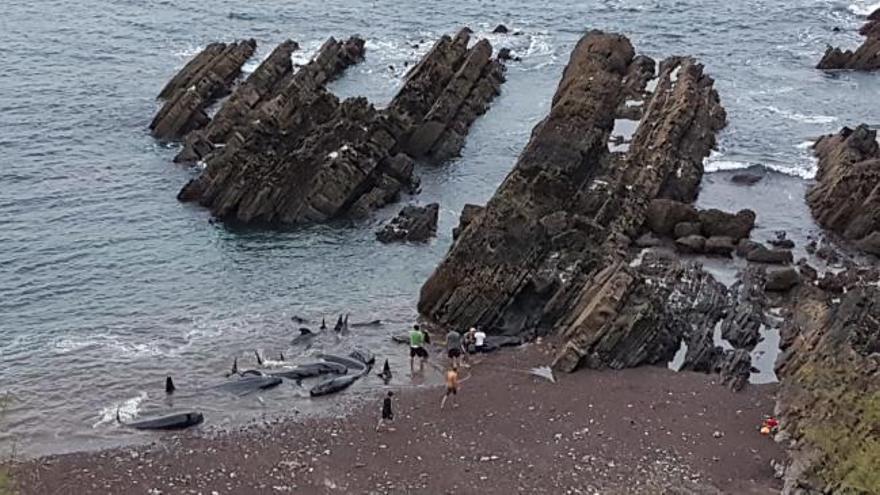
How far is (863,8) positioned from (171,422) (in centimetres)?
10089

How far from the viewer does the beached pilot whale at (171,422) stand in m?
48.1

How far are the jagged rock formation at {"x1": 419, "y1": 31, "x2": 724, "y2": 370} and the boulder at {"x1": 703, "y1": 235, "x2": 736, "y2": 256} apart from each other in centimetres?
418

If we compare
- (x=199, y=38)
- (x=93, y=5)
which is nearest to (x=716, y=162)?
(x=199, y=38)

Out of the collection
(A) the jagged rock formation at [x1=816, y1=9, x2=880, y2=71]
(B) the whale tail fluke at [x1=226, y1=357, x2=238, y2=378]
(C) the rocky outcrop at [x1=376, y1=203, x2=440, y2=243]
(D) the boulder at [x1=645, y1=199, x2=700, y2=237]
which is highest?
(A) the jagged rock formation at [x1=816, y1=9, x2=880, y2=71]

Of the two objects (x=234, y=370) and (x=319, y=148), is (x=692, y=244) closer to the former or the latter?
(x=319, y=148)

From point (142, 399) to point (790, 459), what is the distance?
27.4 metres

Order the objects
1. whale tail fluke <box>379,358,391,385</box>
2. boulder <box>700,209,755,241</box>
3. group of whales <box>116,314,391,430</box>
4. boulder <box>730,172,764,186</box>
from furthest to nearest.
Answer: boulder <box>730,172,764,186</box>, boulder <box>700,209,755,241</box>, whale tail fluke <box>379,358,391,385</box>, group of whales <box>116,314,391,430</box>

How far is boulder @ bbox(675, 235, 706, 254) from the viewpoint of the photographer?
64.3 meters

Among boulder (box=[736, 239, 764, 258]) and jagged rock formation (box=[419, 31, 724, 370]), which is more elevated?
jagged rock formation (box=[419, 31, 724, 370])

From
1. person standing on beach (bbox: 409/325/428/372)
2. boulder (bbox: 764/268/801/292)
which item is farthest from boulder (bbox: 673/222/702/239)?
person standing on beach (bbox: 409/325/428/372)

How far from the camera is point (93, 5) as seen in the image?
122250 millimetres

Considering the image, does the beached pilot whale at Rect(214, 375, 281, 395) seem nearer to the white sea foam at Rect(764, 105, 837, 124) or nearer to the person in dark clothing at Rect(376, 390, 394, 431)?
the person in dark clothing at Rect(376, 390, 394, 431)

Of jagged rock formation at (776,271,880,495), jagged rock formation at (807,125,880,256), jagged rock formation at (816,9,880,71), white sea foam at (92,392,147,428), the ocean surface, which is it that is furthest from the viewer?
jagged rock formation at (816,9,880,71)

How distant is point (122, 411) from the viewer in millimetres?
49844
